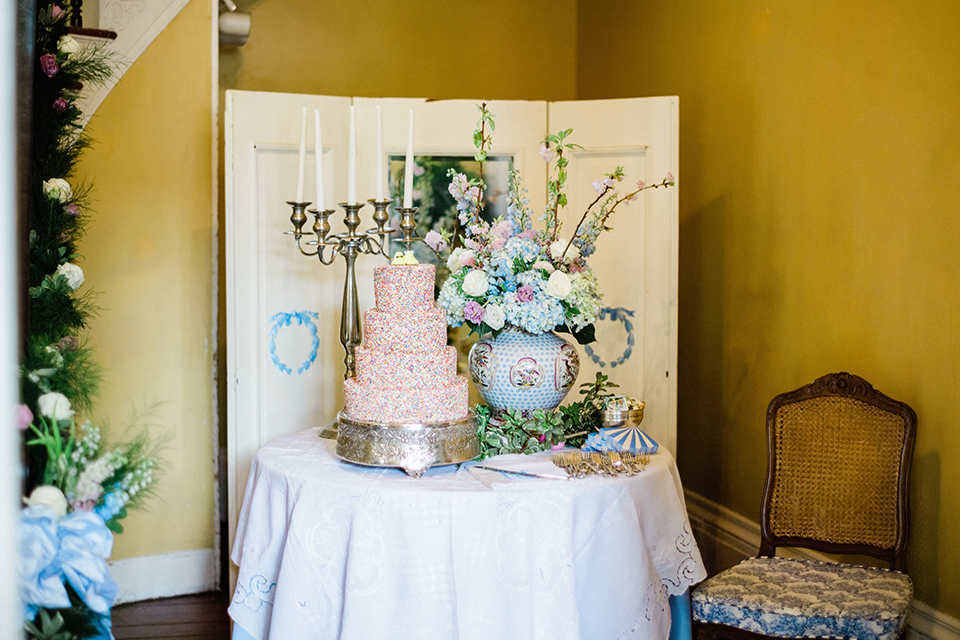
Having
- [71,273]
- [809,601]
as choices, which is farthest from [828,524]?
[71,273]

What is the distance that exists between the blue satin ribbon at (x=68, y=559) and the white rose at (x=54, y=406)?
7 cm

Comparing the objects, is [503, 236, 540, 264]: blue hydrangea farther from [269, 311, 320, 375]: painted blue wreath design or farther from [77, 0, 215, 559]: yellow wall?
[77, 0, 215, 559]: yellow wall

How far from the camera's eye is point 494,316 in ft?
6.11

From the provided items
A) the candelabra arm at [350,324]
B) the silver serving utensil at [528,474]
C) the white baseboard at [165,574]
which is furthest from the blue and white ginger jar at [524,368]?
the white baseboard at [165,574]

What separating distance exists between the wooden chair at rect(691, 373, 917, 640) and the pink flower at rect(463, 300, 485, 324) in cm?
84

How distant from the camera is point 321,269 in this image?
2715 mm

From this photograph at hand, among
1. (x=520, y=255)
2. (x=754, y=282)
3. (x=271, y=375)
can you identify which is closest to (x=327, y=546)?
(x=520, y=255)

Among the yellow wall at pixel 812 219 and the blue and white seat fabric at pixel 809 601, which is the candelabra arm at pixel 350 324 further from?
the yellow wall at pixel 812 219

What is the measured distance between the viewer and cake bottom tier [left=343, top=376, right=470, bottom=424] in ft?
5.32

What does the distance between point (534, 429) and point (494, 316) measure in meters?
0.28

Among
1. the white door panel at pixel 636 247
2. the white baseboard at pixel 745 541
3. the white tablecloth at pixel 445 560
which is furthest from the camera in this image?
the white door panel at pixel 636 247

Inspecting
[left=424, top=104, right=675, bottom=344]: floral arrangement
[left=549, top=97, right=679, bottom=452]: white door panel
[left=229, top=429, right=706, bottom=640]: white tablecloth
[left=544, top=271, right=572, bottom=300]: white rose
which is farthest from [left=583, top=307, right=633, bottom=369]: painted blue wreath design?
[left=229, top=429, right=706, bottom=640]: white tablecloth

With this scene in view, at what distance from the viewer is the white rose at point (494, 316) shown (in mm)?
1858

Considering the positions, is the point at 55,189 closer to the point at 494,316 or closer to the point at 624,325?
→ the point at 494,316
